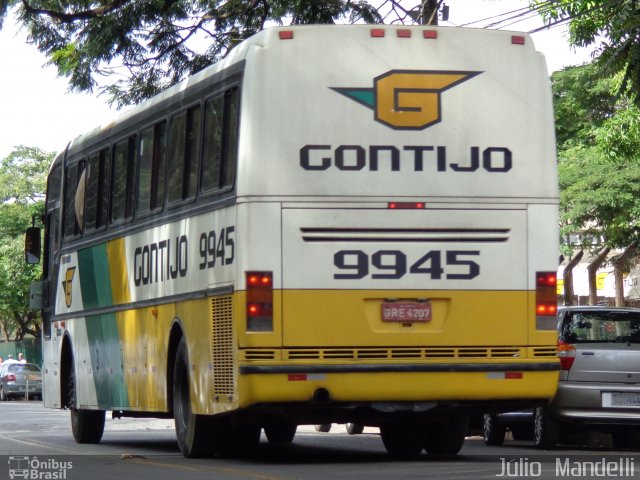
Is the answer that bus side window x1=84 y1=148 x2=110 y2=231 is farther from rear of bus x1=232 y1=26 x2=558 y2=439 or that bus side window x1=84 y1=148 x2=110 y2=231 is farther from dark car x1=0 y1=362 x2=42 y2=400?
dark car x1=0 y1=362 x2=42 y2=400

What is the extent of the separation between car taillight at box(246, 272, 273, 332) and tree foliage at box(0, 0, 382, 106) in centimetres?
902

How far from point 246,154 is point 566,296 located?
37240 millimetres

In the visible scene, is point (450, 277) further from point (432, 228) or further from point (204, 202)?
point (204, 202)

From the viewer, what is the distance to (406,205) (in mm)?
12547

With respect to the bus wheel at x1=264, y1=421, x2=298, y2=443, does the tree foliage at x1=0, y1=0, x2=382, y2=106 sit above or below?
above

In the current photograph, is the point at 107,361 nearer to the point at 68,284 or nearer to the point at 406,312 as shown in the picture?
the point at 68,284

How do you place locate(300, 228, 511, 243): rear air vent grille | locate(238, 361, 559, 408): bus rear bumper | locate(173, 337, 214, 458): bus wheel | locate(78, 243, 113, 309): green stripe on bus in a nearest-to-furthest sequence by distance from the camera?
locate(238, 361, 559, 408): bus rear bumper, locate(300, 228, 511, 243): rear air vent grille, locate(173, 337, 214, 458): bus wheel, locate(78, 243, 113, 309): green stripe on bus

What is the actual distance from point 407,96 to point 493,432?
20.9 ft

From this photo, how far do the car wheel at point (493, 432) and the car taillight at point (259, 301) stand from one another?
243 inches

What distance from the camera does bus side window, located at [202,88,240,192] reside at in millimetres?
12742

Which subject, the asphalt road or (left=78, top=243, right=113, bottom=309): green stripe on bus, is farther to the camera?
(left=78, top=243, right=113, bottom=309): green stripe on bus

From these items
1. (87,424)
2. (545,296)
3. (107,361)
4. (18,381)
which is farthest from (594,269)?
(545,296)

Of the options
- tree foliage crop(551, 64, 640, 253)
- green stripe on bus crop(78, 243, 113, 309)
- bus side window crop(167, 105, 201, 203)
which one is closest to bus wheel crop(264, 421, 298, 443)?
green stripe on bus crop(78, 243, 113, 309)

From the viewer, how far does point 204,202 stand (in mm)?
13383
